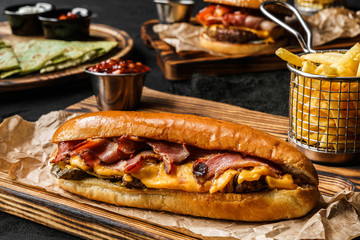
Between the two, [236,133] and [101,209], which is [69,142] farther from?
[236,133]

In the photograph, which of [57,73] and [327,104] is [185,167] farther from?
[57,73]

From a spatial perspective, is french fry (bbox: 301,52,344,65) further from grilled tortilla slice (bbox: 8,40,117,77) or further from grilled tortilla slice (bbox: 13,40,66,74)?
grilled tortilla slice (bbox: 13,40,66,74)

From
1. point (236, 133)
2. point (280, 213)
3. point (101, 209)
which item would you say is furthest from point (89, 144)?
point (280, 213)

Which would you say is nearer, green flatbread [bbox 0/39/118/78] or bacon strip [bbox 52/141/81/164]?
bacon strip [bbox 52/141/81/164]

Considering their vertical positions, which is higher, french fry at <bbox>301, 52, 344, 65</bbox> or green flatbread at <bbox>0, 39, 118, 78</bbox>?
french fry at <bbox>301, 52, 344, 65</bbox>

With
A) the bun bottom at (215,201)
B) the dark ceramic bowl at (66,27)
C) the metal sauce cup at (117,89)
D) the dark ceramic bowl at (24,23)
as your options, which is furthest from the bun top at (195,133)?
the dark ceramic bowl at (24,23)

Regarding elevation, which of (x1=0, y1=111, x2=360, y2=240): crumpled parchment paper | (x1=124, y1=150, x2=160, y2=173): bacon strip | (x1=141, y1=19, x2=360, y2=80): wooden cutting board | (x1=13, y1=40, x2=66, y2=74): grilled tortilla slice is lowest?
(x1=141, y1=19, x2=360, y2=80): wooden cutting board

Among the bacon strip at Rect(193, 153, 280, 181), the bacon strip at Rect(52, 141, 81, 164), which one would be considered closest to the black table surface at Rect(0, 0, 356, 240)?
the bacon strip at Rect(52, 141, 81, 164)
